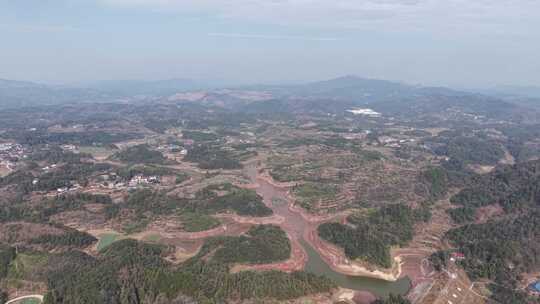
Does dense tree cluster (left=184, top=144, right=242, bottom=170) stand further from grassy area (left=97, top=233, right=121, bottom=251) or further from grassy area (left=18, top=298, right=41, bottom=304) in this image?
grassy area (left=18, top=298, right=41, bottom=304)

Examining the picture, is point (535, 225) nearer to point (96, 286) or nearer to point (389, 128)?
point (96, 286)

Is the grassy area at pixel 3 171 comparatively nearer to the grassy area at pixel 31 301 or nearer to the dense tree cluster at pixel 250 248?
the grassy area at pixel 31 301

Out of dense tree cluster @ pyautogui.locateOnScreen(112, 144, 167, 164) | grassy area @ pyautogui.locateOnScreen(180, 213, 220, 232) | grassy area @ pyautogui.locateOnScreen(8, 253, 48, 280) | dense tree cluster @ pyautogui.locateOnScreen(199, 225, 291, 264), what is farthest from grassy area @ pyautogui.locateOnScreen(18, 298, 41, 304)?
dense tree cluster @ pyautogui.locateOnScreen(112, 144, 167, 164)

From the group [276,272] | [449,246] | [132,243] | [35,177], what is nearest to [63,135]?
[35,177]

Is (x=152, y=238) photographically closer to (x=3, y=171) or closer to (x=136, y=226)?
(x=136, y=226)

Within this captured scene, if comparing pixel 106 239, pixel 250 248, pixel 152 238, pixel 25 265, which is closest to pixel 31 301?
pixel 25 265

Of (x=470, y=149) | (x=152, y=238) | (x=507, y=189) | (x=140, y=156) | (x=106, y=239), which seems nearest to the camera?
(x=106, y=239)

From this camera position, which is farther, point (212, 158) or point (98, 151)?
point (98, 151)

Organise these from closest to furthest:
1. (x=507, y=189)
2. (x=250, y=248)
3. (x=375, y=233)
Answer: (x=250, y=248) → (x=375, y=233) → (x=507, y=189)
